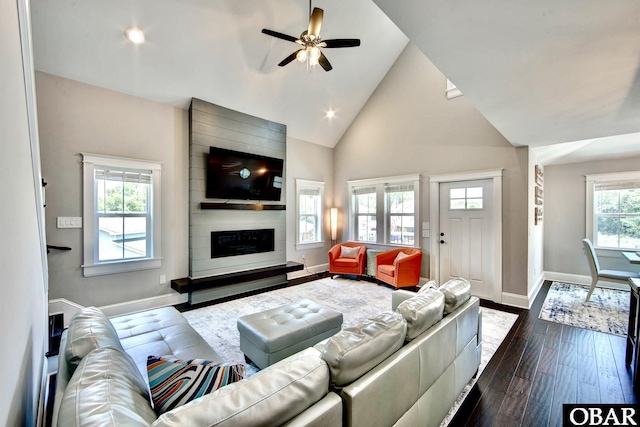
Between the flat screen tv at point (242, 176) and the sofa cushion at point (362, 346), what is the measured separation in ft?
12.2

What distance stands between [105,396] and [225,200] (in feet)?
13.0

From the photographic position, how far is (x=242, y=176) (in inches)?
185

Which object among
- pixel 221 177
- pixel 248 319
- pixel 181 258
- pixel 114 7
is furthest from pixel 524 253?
pixel 114 7

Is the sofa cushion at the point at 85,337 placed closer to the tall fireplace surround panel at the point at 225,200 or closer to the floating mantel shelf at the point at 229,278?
the floating mantel shelf at the point at 229,278

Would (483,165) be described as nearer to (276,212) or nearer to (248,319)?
(276,212)

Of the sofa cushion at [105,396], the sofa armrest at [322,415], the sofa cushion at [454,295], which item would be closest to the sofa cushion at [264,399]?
the sofa armrest at [322,415]

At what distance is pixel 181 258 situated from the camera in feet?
13.9

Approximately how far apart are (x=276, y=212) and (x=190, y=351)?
3.63m

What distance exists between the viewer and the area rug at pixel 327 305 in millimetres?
2775

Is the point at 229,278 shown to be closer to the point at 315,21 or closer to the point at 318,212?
the point at 318,212

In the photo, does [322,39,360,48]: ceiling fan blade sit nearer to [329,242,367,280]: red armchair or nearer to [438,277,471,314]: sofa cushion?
[438,277,471,314]: sofa cushion

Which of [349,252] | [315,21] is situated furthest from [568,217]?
[315,21]

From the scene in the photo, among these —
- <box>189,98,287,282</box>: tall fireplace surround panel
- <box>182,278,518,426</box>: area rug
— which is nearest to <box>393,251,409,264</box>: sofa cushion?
<box>182,278,518,426</box>: area rug

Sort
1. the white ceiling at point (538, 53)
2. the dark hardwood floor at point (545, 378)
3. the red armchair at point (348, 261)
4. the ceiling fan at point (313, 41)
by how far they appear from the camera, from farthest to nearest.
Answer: the red armchair at point (348, 261) → the ceiling fan at point (313, 41) → the dark hardwood floor at point (545, 378) → the white ceiling at point (538, 53)
